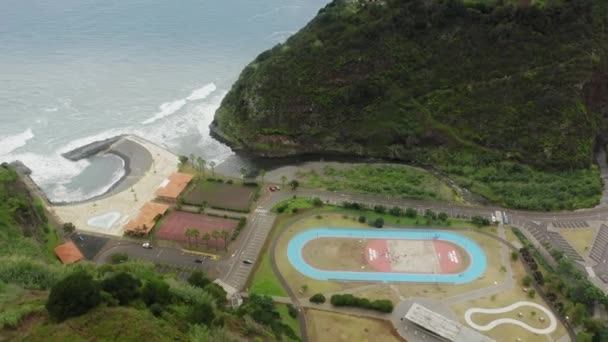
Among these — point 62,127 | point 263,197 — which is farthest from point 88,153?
point 263,197

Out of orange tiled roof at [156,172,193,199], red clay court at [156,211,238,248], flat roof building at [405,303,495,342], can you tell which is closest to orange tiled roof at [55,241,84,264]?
red clay court at [156,211,238,248]

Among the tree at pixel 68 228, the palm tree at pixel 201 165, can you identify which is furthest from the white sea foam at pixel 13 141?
the palm tree at pixel 201 165

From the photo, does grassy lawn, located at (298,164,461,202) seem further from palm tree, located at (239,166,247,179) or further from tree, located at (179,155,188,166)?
tree, located at (179,155,188,166)

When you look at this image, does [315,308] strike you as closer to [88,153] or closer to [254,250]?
[254,250]

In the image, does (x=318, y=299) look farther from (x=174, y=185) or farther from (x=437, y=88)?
(x=437, y=88)

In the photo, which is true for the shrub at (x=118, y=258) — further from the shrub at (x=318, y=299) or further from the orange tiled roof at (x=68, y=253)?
the shrub at (x=318, y=299)

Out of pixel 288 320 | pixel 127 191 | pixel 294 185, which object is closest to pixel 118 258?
pixel 127 191

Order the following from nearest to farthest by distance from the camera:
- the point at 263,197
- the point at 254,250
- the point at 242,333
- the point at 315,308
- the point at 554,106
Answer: the point at 242,333, the point at 315,308, the point at 254,250, the point at 263,197, the point at 554,106
